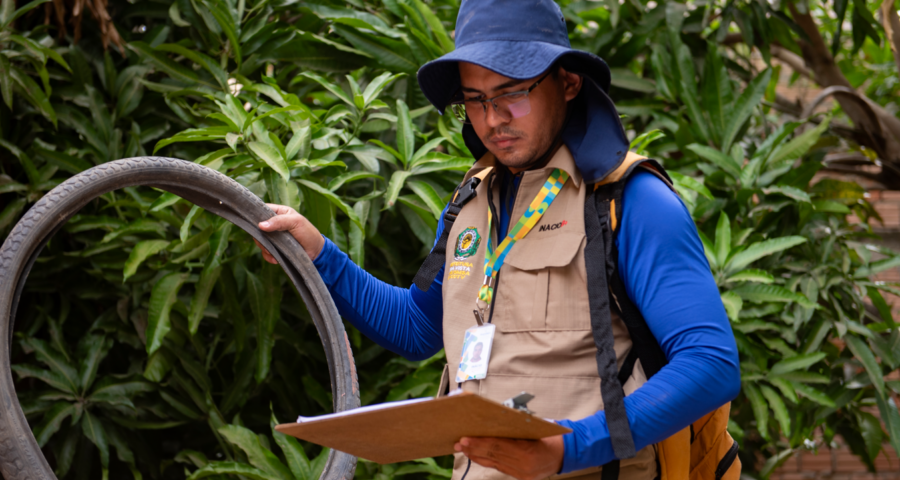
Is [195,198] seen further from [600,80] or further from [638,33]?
[638,33]

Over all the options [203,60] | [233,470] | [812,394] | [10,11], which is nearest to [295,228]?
[233,470]

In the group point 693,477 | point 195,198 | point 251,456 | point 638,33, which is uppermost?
point 195,198

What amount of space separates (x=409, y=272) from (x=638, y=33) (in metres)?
1.19

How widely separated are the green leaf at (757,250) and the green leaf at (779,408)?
0.35 m

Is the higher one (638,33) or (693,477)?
(638,33)

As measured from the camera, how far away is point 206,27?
1.99 m

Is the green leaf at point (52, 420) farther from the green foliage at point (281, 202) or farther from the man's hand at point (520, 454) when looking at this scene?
the man's hand at point (520, 454)

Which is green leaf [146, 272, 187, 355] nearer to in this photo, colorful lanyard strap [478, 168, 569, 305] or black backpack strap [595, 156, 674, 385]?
colorful lanyard strap [478, 168, 569, 305]

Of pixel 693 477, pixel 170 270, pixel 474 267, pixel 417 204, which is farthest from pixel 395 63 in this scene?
pixel 693 477

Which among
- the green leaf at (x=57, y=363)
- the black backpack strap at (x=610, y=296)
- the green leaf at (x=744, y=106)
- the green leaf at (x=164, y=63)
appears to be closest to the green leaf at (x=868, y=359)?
the green leaf at (x=744, y=106)

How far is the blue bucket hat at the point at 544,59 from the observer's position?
3.05 ft

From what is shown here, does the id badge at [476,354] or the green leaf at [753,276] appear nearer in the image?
the id badge at [476,354]

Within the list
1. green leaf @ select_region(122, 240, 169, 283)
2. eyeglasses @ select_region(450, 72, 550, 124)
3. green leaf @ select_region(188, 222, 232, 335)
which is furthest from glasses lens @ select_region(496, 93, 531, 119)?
green leaf @ select_region(122, 240, 169, 283)

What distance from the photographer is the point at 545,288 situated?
93 cm
